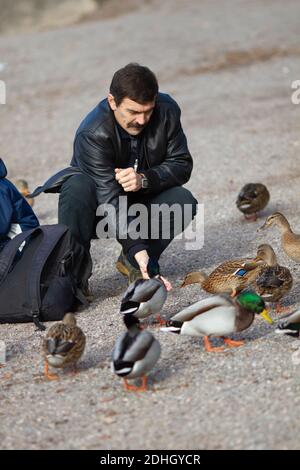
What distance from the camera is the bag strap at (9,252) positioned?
22.5ft

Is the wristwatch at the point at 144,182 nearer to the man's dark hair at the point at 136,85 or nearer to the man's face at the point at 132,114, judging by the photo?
the man's face at the point at 132,114

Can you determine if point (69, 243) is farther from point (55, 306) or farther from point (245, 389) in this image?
point (245, 389)

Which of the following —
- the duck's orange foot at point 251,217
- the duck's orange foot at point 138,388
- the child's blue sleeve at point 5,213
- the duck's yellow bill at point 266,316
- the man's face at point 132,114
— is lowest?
the duck's orange foot at point 251,217

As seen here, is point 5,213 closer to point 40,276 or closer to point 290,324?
point 40,276

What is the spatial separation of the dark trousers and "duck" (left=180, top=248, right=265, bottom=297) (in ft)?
Answer: 1.58

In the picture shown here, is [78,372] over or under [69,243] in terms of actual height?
under

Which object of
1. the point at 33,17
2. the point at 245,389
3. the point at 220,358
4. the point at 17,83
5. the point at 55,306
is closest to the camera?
the point at 245,389

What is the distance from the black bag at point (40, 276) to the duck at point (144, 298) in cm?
67

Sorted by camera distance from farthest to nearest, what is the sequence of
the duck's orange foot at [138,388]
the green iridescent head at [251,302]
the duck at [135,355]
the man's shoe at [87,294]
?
the man's shoe at [87,294] < the green iridescent head at [251,302] < the duck's orange foot at [138,388] < the duck at [135,355]

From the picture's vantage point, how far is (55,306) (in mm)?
6848

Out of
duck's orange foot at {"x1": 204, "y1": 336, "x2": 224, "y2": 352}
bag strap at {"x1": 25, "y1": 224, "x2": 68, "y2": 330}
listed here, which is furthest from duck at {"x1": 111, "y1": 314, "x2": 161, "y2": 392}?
bag strap at {"x1": 25, "y1": 224, "x2": 68, "y2": 330}

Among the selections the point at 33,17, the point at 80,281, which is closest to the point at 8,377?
the point at 80,281

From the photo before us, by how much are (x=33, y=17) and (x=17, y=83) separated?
7.24 meters

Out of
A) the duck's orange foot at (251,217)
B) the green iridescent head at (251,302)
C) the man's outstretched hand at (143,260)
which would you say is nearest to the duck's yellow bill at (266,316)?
the green iridescent head at (251,302)
